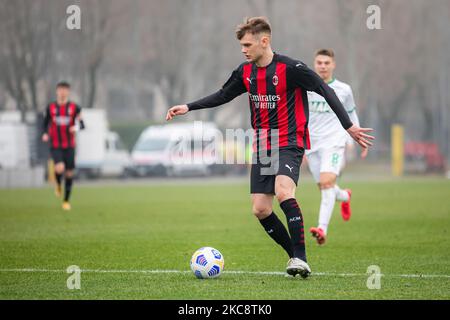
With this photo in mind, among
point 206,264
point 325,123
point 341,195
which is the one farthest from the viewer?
→ point 341,195

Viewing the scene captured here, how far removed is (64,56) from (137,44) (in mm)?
10105

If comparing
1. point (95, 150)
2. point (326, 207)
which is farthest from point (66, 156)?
point (95, 150)

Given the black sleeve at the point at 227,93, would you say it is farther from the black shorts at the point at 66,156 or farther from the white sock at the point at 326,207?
the black shorts at the point at 66,156

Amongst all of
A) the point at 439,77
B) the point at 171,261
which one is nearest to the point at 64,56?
the point at 439,77

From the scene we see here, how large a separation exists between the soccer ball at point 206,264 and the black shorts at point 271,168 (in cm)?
73

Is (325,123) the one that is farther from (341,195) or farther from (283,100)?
(283,100)

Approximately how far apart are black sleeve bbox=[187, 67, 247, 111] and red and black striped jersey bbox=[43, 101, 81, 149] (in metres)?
9.83

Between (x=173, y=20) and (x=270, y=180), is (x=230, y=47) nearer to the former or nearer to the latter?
(x=173, y=20)

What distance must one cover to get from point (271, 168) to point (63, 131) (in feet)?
35.0

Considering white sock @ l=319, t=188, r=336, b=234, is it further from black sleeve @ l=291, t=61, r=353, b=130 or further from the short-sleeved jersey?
black sleeve @ l=291, t=61, r=353, b=130

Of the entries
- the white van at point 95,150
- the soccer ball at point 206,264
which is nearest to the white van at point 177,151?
the white van at point 95,150

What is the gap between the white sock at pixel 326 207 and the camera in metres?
12.0

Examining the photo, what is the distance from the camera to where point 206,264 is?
859 centimetres

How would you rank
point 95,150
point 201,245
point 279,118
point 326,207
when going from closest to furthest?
point 279,118 < point 201,245 < point 326,207 < point 95,150
